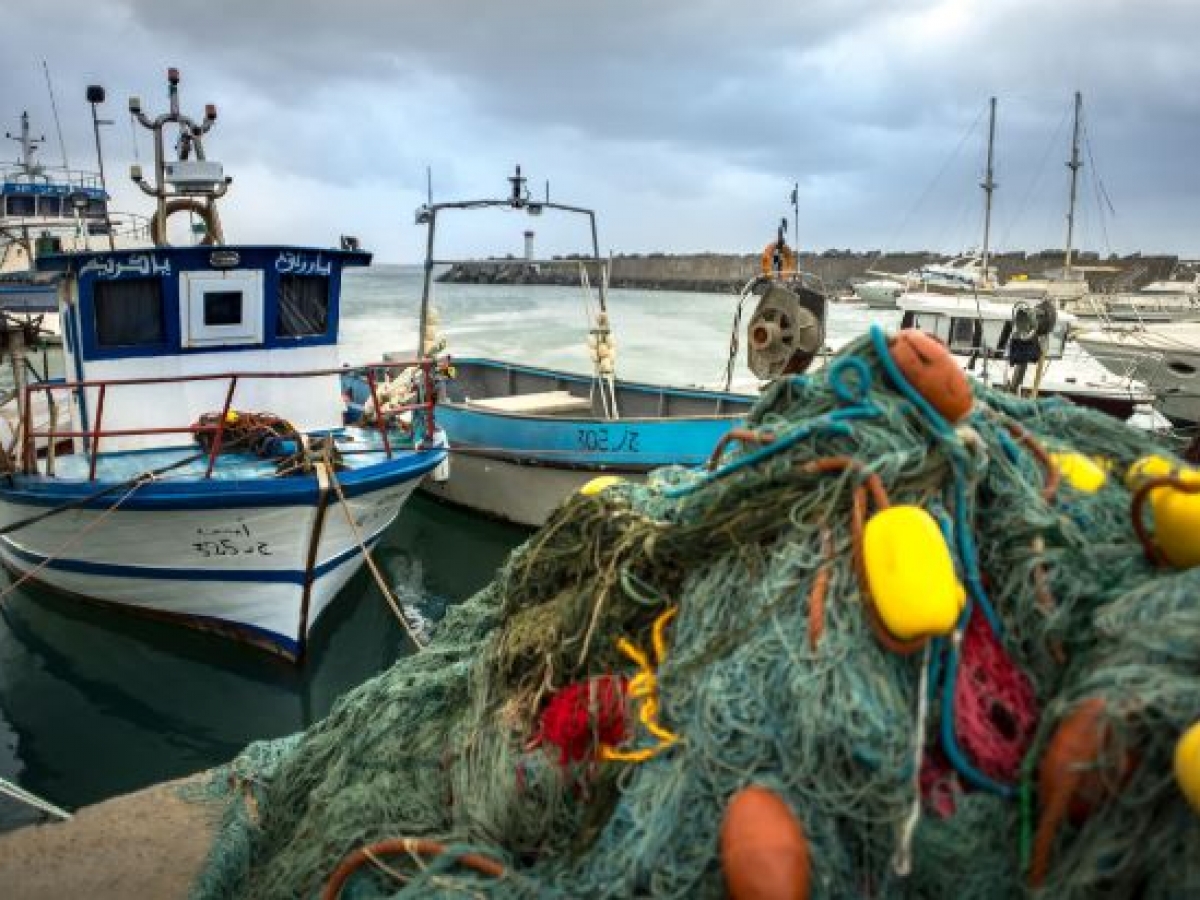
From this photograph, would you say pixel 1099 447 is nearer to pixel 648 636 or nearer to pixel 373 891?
pixel 648 636

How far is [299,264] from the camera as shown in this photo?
7992 mm

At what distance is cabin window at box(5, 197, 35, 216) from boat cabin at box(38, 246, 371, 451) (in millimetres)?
24684

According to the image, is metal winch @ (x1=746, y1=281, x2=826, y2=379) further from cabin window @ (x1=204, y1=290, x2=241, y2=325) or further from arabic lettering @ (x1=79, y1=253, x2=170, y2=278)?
arabic lettering @ (x1=79, y1=253, x2=170, y2=278)

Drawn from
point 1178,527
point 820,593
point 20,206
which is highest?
point 20,206

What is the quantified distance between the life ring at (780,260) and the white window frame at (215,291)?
4215 mm

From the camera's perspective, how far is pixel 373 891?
8.57 feet

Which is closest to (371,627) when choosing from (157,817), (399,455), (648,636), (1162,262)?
(399,455)

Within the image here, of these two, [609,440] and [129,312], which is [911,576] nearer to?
[129,312]

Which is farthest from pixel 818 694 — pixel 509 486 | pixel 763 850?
pixel 509 486

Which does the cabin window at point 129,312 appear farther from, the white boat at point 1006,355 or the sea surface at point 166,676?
the white boat at point 1006,355

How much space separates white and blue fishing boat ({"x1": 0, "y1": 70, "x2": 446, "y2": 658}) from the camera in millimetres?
6703

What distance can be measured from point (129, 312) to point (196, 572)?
90.0 inches

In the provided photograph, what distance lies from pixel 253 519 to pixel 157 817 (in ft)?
9.91

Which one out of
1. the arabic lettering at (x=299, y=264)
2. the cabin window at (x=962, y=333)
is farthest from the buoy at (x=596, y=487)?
the cabin window at (x=962, y=333)
